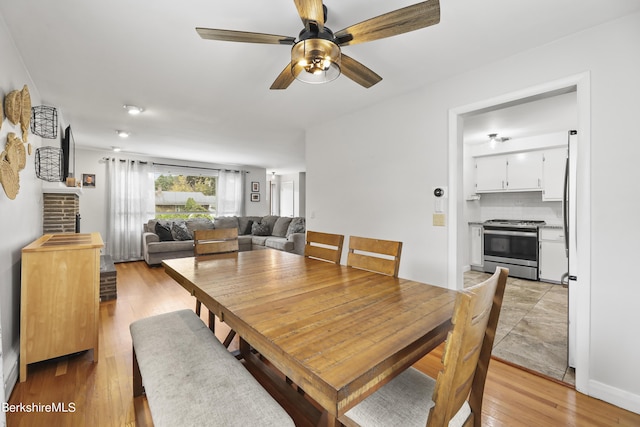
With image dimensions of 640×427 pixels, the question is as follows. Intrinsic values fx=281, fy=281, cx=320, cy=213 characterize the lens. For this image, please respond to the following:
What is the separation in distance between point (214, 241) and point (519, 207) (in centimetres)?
532

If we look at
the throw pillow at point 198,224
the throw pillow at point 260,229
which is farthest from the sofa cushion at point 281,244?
the throw pillow at point 198,224

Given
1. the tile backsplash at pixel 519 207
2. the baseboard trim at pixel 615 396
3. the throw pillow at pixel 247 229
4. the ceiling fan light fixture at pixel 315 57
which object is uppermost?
the ceiling fan light fixture at pixel 315 57

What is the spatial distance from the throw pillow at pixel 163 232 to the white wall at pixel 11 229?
337 centimetres

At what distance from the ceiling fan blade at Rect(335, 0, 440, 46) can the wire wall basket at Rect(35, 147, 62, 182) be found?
3071 mm

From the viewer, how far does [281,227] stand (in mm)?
6887

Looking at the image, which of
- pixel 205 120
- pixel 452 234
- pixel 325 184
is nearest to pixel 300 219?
pixel 325 184

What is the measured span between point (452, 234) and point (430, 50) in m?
1.50

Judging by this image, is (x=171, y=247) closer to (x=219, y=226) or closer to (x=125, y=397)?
(x=219, y=226)

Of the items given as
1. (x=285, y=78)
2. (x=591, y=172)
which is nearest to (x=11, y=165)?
(x=285, y=78)

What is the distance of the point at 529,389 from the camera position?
1893 mm

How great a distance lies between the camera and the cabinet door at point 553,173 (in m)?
4.46

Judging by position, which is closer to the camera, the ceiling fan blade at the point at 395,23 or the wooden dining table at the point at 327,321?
the wooden dining table at the point at 327,321

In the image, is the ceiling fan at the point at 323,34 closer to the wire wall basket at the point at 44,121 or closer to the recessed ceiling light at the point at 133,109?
the wire wall basket at the point at 44,121

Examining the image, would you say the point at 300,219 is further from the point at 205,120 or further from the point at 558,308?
the point at 558,308
